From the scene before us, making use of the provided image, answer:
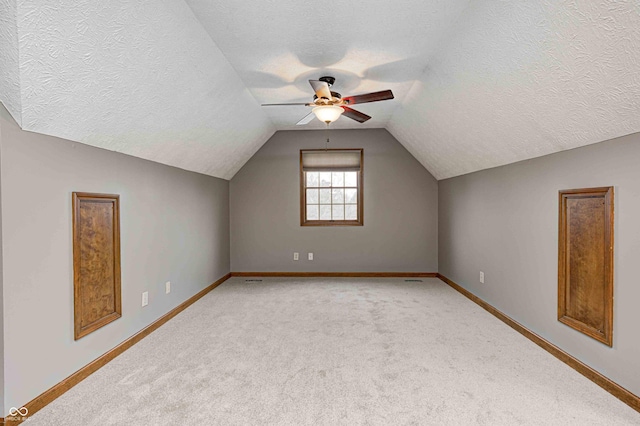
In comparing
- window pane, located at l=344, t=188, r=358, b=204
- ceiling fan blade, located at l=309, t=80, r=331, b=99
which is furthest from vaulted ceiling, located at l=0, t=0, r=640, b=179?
window pane, located at l=344, t=188, r=358, b=204

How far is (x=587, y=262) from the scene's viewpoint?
2.59 metres

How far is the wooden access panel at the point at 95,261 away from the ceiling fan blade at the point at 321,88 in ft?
6.22

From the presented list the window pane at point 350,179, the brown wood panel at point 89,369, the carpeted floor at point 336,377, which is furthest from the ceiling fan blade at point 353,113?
the brown wood panel at point 89,369

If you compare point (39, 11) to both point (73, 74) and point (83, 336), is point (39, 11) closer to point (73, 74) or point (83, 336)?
point (73, 74)

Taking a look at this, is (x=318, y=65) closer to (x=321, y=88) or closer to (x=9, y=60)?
(x=321, y=88)

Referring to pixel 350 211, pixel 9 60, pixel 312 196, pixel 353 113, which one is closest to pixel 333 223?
pixel 350 211

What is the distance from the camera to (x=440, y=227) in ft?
19.5

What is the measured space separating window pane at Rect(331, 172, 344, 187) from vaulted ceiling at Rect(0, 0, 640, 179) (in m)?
2.35

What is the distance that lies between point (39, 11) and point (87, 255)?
167cm

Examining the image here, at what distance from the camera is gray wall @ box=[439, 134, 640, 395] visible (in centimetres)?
219

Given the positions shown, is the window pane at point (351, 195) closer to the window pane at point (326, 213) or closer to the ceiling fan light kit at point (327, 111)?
the window pane at point (326, 213)

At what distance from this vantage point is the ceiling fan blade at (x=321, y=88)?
291cm

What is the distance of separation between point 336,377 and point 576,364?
1.77 m

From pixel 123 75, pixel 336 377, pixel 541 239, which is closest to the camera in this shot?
pixel 123 75
